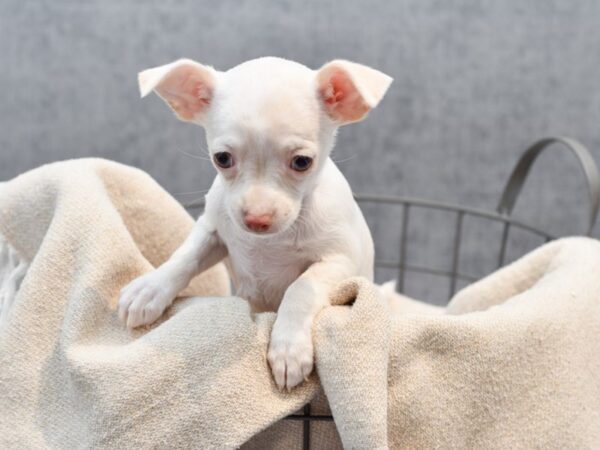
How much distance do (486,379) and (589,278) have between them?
1.13 feet

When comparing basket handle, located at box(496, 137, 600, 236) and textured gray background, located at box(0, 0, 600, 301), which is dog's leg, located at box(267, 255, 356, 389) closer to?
basket handle, located at box(496, 137, 600, 236)

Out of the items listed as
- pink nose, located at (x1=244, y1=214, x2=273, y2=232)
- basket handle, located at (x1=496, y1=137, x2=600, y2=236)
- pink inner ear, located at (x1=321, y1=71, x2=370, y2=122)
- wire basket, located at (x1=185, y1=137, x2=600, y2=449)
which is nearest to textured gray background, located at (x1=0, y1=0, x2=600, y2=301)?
wire basket, located at (x1=185, y1=137, x2=600, y2=449)

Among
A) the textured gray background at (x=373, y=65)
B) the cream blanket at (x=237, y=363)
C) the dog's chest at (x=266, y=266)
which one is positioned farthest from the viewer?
→ the textured gray background at (x=373, y=65)

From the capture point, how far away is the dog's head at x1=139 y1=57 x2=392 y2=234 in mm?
826

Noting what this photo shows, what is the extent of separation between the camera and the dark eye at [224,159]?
0.86 m

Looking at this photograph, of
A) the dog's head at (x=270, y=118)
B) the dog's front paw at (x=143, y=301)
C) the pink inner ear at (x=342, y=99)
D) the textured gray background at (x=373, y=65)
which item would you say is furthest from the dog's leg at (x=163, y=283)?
the textured gray background at (x=373, y=65)

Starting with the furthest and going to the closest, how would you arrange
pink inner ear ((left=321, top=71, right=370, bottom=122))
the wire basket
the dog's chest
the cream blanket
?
the wire basket < the dog's chest < pink inner ear ((left=321, top=71, right=370, bottom=122)) < the cream blanket

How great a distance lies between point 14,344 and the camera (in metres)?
0.95

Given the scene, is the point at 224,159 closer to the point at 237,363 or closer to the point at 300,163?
the point at 300,163

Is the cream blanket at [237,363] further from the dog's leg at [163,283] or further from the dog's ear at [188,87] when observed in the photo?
the dog's ear at [188,87]

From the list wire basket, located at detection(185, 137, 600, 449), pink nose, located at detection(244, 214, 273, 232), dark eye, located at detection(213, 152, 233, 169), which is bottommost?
wire basket, located at detection(185, 137, 600, 449)

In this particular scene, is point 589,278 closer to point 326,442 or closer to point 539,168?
point 326,442

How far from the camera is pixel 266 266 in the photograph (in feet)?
3.49

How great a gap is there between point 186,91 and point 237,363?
1.28 ft
